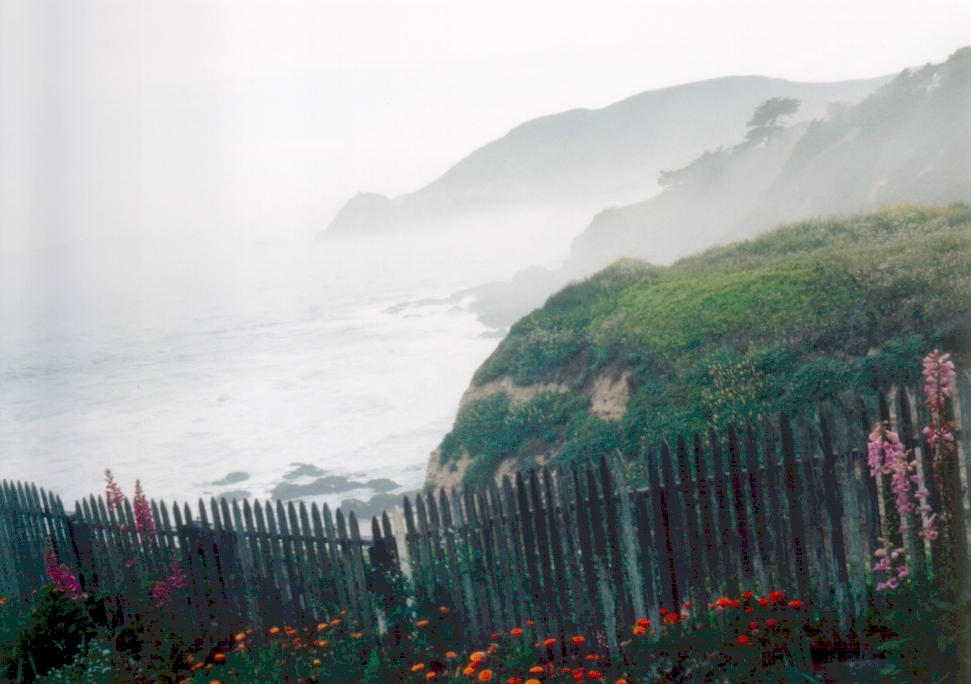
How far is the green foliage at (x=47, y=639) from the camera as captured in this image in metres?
6.54

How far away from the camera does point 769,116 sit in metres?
70.4

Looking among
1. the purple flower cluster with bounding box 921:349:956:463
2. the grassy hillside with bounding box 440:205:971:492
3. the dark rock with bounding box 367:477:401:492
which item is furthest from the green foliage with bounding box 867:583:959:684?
the dark rock with bounding box 367:477:401:492

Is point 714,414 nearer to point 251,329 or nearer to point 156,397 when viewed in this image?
point 156,397

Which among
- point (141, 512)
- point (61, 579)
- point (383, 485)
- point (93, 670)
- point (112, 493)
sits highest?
point (112, 493)

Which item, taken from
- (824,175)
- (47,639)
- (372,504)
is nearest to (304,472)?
(372,504)

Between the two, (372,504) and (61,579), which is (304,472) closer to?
(372,504)

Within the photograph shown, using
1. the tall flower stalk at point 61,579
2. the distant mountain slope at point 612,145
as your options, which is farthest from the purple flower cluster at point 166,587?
the distant mountain slope at point 612,145

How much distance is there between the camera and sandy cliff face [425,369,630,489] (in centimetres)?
1784

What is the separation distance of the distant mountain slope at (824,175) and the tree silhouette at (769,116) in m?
1.28

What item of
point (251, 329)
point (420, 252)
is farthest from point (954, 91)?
point (420, 252)

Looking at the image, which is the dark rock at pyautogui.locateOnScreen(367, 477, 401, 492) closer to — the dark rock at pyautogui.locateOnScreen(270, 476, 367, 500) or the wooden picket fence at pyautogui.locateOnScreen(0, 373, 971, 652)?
the dark rock at pyautogui.locateOnScreen(270, 476, 367, 500)

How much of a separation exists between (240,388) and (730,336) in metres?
69.1

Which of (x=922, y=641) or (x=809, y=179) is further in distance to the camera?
(x=809, y=179)

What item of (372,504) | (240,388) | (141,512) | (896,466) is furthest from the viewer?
(240,388)
